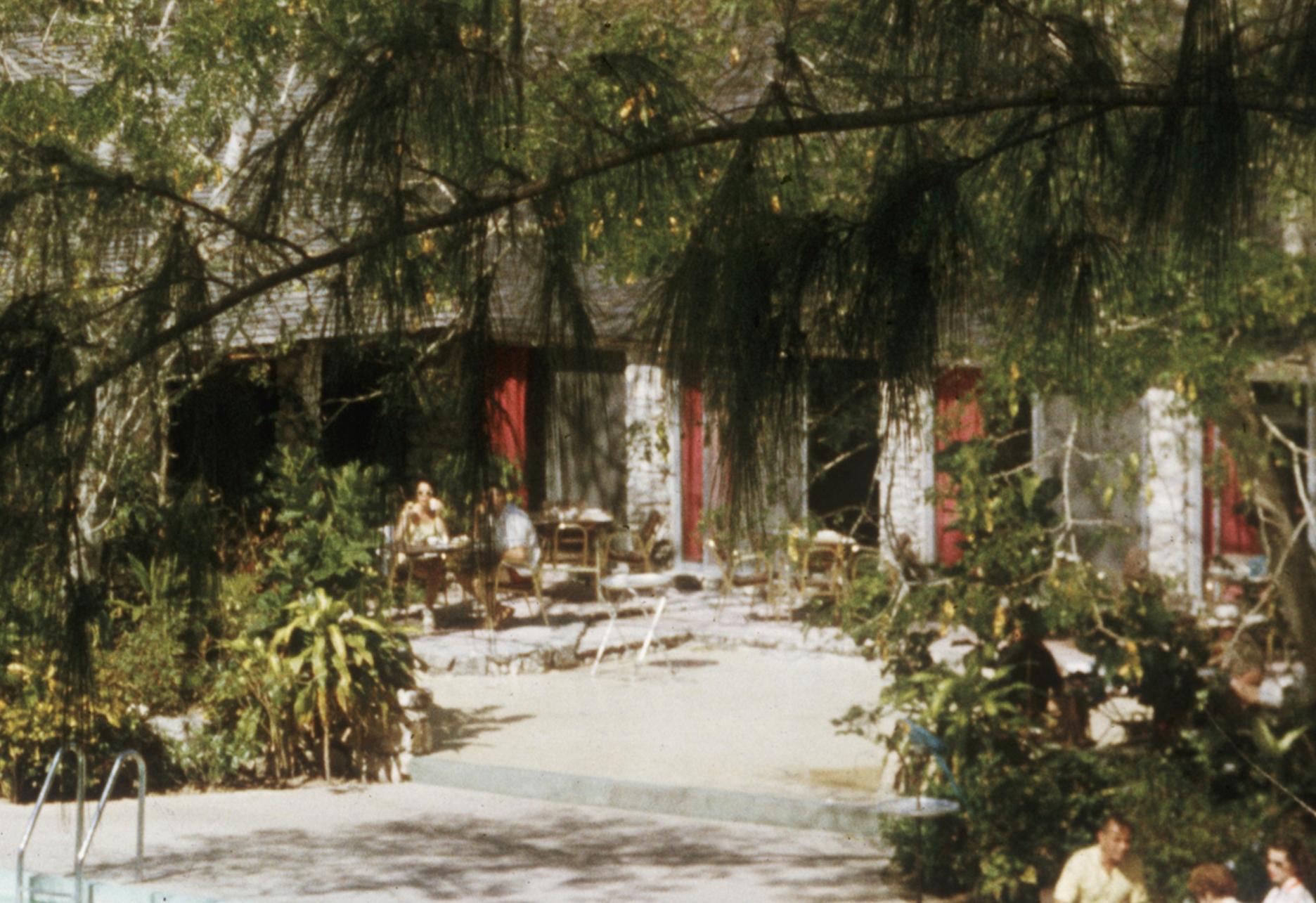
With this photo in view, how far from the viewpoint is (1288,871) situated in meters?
5.67

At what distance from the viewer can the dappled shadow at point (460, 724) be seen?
10.1m

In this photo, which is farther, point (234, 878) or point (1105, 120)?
point (234, 878)

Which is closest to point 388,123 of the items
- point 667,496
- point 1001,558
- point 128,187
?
point 128,187

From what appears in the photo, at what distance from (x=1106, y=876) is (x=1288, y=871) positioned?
0.71 metres

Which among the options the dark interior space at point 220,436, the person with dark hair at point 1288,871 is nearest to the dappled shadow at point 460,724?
the person with dark hair at point 1288,871

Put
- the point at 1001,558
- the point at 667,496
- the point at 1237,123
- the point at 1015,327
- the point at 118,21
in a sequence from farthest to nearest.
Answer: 1. the point at 667,496
2. the point at 118,21
3. the point at 1001,558
4. the point at 1015,327
5. the point at 1237,123

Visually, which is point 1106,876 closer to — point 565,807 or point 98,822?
point 565,807

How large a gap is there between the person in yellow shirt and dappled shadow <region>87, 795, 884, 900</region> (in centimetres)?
133

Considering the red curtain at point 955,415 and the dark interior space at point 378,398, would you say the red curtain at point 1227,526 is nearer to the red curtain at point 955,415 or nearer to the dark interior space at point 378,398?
the red curtain at point 955,415

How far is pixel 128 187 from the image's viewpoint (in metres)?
2.88

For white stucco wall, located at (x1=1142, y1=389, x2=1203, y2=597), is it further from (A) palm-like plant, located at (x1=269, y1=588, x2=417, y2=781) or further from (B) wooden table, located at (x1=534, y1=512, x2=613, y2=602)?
(A) palm-like plant, located at (x1=269, y1=588, x2=417, y2=781)

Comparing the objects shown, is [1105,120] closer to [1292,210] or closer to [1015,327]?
[1015,327]

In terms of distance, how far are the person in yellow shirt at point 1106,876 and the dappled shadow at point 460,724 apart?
15.1 feet

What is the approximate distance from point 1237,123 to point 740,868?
5.68 metres
